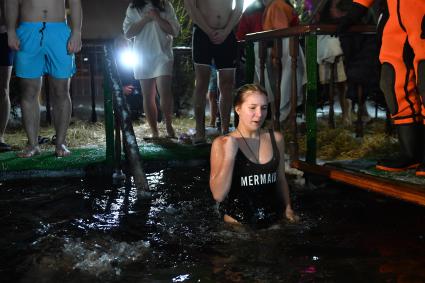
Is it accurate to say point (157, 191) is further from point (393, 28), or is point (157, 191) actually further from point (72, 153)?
point (393, 28)

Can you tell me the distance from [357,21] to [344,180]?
1.34 m

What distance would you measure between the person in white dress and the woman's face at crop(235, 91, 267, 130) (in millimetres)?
3482

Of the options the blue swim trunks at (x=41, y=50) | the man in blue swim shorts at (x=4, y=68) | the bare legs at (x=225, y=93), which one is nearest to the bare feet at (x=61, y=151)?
the blue swim trunks at (x=41, y=50)

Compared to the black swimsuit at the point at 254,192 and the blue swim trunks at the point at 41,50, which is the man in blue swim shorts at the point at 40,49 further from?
the black swimsuit at the point at 254,192

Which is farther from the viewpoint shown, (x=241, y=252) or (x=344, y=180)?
(x=344, y=180)

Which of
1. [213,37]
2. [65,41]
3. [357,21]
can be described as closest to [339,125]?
[213,37]

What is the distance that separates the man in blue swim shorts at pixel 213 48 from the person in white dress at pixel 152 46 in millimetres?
540

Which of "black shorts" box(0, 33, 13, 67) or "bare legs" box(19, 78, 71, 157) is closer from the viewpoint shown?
"bare legs" box(19, 78, 71, 157)

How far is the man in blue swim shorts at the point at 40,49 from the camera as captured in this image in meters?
5.73

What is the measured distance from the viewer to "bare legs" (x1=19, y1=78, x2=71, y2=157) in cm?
584

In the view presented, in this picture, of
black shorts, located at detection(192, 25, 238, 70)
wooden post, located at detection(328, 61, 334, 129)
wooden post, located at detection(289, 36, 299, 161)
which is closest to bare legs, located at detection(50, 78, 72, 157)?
black shorts, located at detection(192, 25, 238, 70)

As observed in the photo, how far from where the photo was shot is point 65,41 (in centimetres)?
584

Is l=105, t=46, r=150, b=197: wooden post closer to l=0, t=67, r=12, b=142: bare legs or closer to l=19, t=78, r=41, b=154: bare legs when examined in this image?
l=19, t=78, r=41, b=154: bare legs

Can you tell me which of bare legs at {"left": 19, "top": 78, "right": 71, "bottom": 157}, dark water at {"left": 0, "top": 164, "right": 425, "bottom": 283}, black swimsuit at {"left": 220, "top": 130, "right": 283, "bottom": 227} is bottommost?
dark water at {"left": 0, "top": 164, "right": 425, "bottom": 283}
